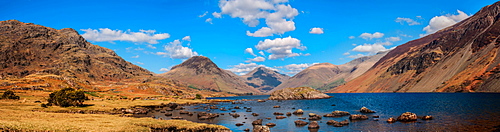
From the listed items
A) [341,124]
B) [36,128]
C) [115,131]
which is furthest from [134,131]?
[341,124]

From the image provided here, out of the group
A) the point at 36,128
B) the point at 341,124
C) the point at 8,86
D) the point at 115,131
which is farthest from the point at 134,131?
the point at 8,86

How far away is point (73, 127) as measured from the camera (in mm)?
37125

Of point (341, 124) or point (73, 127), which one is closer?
point (73, 127)

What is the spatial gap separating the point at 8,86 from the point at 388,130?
705 ft

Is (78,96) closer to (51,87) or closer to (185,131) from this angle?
(185,131)

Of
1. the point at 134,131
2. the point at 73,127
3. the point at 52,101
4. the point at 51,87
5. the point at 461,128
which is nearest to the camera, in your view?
the point at 73,127

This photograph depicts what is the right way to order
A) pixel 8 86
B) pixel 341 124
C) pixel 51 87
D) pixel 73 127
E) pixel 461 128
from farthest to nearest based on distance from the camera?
pixel 51 87
pixel 8 86
pixel 341 124
pixel 461 128
pixel 73 127

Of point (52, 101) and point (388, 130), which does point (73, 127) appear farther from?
point (52, 101)

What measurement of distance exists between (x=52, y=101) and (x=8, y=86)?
11404cm

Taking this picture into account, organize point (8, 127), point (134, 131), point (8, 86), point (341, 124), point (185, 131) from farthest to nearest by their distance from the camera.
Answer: point (8, 86) → point (341, 124) → point (185, 131) → point (134, 131) → point (8, 127)

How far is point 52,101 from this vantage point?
91062mm

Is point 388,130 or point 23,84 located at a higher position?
point 23,84

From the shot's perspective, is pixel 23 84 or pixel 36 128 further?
pixel 23 84

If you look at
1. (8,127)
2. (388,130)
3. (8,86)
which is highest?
(8,86)
